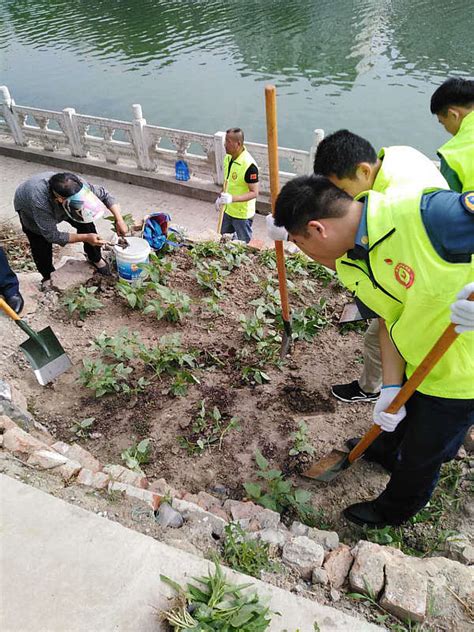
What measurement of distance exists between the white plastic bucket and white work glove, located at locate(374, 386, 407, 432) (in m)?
2.87

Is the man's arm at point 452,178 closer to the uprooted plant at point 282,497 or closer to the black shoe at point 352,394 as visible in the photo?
the black shoe at point 352,394

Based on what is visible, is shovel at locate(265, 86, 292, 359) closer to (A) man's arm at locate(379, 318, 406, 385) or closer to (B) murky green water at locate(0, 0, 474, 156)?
(A) man's arm at locate(379, 318, 406, 385)

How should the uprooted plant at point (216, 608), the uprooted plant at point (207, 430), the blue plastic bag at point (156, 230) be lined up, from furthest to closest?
the blue plastic bag at point (156, 230) < the uprooted plant at point (207, 430) < the uprooted plant at point (216, 608)

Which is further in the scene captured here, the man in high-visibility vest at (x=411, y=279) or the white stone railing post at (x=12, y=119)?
→ the white stone railing post at (x=12, y=119)

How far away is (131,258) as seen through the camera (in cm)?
452

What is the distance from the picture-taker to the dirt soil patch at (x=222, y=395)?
307 centimetres

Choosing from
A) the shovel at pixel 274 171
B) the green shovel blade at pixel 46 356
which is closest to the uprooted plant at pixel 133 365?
the green shovel blade at pixel 46 356

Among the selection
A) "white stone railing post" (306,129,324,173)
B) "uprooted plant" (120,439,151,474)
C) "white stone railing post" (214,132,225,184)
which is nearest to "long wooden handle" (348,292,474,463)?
"uprooted plant" (120,439,151,474)

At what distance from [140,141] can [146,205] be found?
49.2 inches

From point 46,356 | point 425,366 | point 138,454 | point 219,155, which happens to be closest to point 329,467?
point 425,366

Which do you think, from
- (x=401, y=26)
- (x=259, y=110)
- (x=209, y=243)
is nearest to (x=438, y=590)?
(x=209, y=243)

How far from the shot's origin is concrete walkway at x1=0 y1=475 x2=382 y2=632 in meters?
1.86

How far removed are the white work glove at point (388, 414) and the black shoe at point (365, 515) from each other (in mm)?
546

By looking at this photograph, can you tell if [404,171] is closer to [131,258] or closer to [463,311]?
[463,311]
